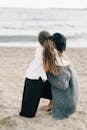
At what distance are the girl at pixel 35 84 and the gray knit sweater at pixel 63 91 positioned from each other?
0.12 m

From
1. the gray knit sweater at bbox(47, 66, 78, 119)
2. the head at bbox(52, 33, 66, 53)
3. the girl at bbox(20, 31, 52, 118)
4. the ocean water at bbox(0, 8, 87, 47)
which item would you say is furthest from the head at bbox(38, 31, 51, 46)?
the ocean water at bbox(0, 8, 87, 47)

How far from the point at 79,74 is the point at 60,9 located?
192ft

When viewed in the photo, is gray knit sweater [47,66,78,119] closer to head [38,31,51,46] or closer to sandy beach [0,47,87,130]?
sandy beach [0,47,87,130]

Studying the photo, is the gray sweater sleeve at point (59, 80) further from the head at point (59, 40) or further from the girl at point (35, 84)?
the head at point (59, 40)

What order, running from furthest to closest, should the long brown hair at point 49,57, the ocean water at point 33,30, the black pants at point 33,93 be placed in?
the ocean water at point 33,30 → the black pants at point 33,93 → the long brown hair at point 49,57

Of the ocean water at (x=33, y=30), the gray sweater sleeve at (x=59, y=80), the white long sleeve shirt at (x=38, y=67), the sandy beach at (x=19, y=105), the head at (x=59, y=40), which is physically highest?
the head at (x=59, y=40)

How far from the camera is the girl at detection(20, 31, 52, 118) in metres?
6.07

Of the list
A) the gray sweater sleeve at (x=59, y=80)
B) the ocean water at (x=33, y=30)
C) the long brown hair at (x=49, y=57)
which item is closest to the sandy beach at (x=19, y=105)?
the gray sweater sleeve at (x=59, y=80)

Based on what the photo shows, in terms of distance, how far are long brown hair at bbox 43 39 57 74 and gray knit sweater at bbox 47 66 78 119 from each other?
0.09 m

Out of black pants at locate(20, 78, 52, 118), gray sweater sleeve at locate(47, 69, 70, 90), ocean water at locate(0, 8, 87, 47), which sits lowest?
ocean water at locate(0, 8, 87, 47)

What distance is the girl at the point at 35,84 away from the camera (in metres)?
6.07

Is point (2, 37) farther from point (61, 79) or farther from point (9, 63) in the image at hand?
point (61, 79)

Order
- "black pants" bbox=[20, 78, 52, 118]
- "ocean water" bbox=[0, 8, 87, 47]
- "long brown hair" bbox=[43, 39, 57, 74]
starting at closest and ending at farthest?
"long brown hair" bbox=[43, 39, 57, 74], "black pants" bbox=[20, 78, 52, 118], "ocean water" bbox=[0, 8, 87, 47]

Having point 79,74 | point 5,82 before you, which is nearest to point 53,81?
point 5,82
